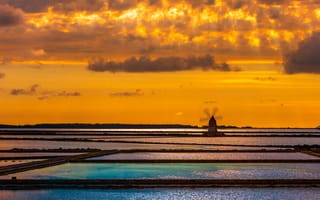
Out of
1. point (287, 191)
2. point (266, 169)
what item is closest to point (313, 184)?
point (287, 191)

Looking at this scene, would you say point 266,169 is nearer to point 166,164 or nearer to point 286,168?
point 286,168

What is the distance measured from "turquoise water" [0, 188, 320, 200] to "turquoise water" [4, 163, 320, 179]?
5.49 m

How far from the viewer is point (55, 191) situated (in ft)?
104

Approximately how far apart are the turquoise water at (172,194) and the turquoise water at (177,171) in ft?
18.0

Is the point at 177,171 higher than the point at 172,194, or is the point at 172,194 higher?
the point at 177,171

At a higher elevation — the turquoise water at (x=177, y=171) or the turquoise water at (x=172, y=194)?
the turquoise water at (x=177, y=171)

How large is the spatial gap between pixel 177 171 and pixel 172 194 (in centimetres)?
1101

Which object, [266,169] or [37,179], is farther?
[266,169]

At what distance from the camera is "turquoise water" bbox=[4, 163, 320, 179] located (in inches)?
1513

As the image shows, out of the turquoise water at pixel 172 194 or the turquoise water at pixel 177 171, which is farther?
the turquoise water at pixel 177 171

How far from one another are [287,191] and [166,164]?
16380 millimetres

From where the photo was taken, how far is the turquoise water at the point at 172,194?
30.0 m

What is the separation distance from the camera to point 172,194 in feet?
102

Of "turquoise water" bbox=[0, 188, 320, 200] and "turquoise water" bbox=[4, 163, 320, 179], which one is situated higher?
"turquoise water" bbox=[4, 163, 320, 179]
